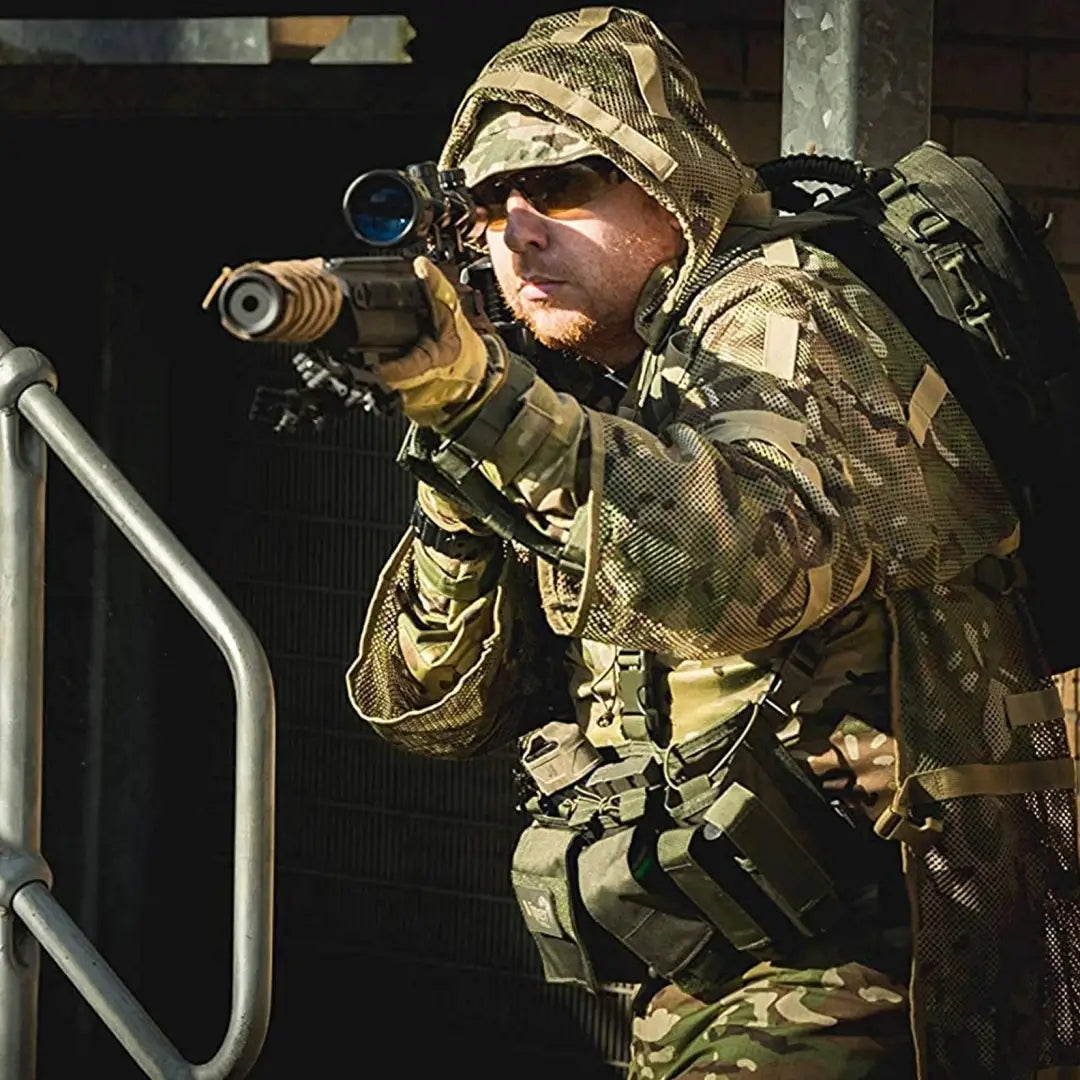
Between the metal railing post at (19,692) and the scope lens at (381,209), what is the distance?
63 centimetres

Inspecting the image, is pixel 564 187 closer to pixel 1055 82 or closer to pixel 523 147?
pixel 523 147

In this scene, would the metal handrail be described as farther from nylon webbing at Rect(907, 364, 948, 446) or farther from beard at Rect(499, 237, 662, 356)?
nylon webbing at Rect(907, 364, 948, 446)

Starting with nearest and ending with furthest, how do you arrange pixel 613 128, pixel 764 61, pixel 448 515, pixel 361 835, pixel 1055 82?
pixel 613 128 → pixel 448 515 → pixel 1055 82 → pixel 764 61 → pixel 361 835

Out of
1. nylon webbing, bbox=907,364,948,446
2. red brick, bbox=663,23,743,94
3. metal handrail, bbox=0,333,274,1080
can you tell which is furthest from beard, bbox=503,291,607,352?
red brick, bbox=663,23,743,94

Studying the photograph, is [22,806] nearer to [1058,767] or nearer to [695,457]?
[695,457]

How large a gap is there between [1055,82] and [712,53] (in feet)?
2.17

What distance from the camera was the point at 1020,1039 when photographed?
3.94 metres

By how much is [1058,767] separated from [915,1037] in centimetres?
44

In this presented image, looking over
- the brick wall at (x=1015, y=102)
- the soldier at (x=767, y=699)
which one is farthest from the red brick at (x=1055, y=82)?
the soldier at (x=767, y=699)

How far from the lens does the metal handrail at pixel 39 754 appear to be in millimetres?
3625

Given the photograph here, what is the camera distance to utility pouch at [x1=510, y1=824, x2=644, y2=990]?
4027mm

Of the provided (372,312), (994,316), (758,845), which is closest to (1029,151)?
(994,316)

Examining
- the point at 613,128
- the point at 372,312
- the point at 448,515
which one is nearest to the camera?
the point at 372,312

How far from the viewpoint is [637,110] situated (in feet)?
12.9
